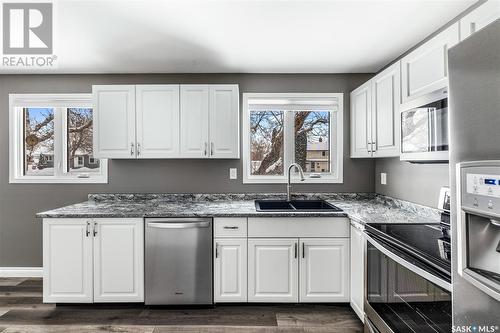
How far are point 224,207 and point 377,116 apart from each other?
1575mm

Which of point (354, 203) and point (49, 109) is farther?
point (49, 109)

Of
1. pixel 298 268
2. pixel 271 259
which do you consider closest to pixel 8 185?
pixel 271 259

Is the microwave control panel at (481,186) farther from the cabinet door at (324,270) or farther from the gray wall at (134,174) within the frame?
the gray wall at (134,174)

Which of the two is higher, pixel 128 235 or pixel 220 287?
pixel 128 235

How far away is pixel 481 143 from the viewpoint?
76 centimetres

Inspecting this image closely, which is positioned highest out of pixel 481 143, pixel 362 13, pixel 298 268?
pixel 362 13

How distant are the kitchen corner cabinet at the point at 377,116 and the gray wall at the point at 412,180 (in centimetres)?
31

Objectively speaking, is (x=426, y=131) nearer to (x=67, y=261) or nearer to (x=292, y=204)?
(x=292, y=204)

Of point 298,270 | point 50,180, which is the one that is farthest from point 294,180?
point 50,180

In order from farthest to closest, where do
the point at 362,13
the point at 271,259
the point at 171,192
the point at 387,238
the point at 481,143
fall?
the point at 171,192, the point at 271,259, the point at 362,13, the point at 387,238, the point at 481,143

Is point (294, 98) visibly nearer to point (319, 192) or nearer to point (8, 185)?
point (319, 192)

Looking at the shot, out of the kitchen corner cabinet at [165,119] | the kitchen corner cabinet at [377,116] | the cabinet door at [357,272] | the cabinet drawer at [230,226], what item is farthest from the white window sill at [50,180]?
the kitchen corner cabinet at [377,116]

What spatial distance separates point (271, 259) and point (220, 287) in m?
0.49

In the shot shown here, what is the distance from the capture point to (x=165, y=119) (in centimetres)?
286
